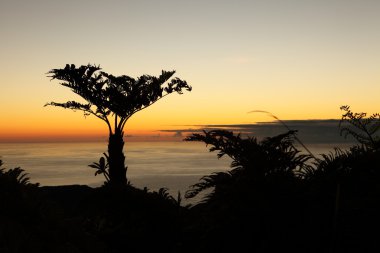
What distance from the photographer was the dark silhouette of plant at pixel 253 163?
292 cm

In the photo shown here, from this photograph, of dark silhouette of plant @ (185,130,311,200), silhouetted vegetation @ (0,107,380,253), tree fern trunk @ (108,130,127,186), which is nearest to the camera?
silhouetted vegetation @ (0,107,380,253)

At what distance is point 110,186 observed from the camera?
17.3 ft

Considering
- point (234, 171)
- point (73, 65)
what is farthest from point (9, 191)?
point (73, 65)

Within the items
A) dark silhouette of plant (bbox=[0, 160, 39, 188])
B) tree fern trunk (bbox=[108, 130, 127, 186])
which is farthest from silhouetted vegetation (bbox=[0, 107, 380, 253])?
tree fern trunk (bbox=[108, 130, 127, 186])

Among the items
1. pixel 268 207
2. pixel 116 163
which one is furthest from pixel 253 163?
pixel 116 163

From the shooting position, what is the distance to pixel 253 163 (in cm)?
298

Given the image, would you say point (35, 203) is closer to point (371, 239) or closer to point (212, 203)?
point (212, 203)

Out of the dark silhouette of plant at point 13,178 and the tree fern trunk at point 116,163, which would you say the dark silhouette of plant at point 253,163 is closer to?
the dark silhouette of plant at point 13,178

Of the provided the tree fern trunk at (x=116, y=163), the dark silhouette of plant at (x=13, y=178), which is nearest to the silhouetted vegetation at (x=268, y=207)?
the dark silhouette of plant at (x=13, y=178)

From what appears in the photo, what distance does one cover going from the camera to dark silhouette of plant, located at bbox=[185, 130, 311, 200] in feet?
9.58

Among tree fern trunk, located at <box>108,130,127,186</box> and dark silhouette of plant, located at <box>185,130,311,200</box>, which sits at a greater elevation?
dark silhouette of plant, located at <box>185,130,311,200</box>

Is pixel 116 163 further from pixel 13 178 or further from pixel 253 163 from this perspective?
pixel 13 178

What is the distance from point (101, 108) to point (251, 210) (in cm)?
1660

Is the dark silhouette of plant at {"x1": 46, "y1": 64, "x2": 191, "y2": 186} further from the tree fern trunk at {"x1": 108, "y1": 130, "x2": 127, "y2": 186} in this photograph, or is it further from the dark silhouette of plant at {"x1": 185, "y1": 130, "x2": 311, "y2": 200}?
the dark silhouette of plant at {"x1": 185, "y1": 130, "x2": 311, "y2": 200}
